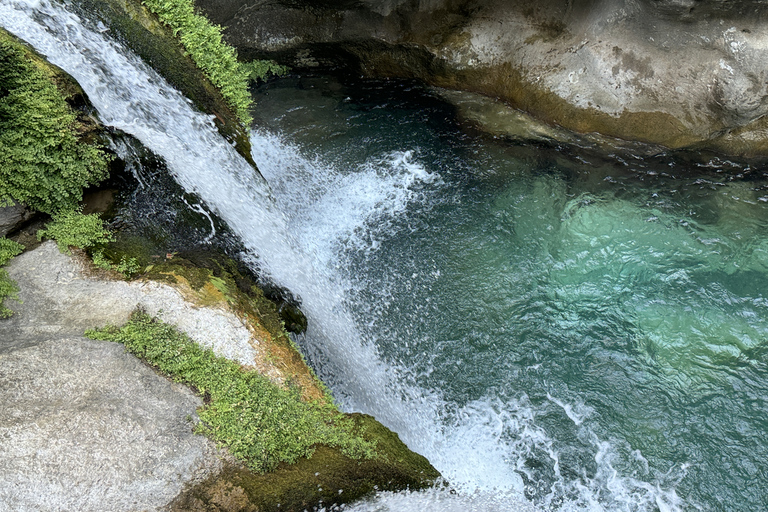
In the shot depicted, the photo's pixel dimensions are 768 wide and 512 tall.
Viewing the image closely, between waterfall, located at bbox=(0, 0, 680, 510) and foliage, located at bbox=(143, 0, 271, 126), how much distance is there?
108 centimetres

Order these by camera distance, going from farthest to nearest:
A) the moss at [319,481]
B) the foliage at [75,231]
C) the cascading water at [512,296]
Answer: the cascading water at [512,296] < the foliage at [75,231] < the moss at [319,481]

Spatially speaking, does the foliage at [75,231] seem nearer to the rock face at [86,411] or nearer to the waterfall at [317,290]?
the rock face at [86,411]

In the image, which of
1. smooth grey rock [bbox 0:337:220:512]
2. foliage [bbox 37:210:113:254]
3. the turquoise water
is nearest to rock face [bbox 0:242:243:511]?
smooth grey rock [bbox 0:337:220:512]

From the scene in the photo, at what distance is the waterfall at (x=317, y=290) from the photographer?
6.42 meters

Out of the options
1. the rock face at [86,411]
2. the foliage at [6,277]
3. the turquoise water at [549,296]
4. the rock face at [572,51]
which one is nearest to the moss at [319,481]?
the rock face at [86,411]

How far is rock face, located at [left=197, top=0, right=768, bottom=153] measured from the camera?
9570 millimetres

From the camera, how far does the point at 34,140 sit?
625 cm

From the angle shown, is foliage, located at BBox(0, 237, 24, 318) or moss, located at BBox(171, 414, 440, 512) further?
foliage, located at BBox(0, 237, 24, 318)

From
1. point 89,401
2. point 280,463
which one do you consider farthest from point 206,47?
point 280,463

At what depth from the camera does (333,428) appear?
5688 mm

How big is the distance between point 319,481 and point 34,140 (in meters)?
5.07

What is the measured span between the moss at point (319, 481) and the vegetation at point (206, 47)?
5.76 metres

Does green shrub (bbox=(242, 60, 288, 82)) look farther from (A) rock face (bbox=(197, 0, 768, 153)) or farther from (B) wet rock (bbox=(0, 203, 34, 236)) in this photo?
(B) wet rock (bbox=(0, 203, 34, 236))

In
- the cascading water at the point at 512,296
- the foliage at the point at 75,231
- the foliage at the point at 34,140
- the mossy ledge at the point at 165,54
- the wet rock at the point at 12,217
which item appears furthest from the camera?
the mossy ledge at the point at 165,54
